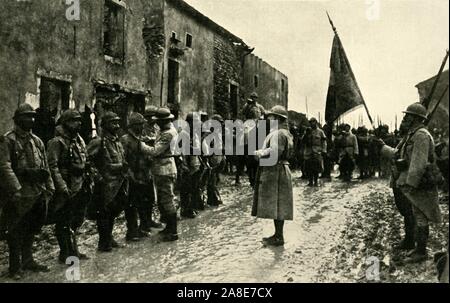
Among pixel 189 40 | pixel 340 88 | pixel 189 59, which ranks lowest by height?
pixel 340 88

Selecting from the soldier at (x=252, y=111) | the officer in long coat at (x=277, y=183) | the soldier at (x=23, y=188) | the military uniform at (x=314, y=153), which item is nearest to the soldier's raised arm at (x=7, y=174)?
the soldier at (x=23, y=188)

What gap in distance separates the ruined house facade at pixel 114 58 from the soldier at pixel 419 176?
8.10 meters

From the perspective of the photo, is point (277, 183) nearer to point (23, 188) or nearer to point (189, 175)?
point (189, 175)

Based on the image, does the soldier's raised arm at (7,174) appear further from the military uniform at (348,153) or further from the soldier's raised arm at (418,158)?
the military uniform at (348,153)

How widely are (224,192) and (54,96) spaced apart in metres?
4.91

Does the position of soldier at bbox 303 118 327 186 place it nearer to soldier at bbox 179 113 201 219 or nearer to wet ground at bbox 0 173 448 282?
wet ground at bbox 0 173 448 282

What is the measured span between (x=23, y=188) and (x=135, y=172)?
6.33ft

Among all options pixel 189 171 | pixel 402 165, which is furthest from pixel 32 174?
pixel 402 165

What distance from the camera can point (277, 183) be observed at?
261 inches

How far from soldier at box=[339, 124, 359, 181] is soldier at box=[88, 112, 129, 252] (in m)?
9.39

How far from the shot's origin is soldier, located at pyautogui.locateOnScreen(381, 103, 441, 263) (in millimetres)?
5461

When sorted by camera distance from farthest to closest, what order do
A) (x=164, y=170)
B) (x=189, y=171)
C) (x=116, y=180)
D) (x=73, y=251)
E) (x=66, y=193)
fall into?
1. (x=189, y=171)
2. (x=164, y=170)
3. (x=116, y=180)
4. (x=73, y=251)
5. (x=66, y=193)

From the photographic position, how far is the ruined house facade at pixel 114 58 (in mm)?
10234
